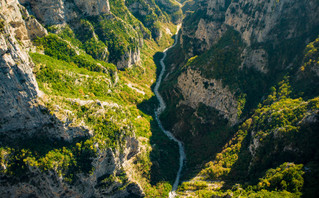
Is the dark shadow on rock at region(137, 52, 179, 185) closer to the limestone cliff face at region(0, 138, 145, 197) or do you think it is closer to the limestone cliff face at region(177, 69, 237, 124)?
the limestone cliff face at region(0, 138, 145, 197)

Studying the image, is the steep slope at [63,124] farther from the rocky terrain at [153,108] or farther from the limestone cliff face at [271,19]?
the limestone cliff face at [271,19]

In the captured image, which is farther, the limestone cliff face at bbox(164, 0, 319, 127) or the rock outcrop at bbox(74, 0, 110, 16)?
the rock outcrop at bbox(74, 0, 110, 16)

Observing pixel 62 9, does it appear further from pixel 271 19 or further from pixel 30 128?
pixel 271 19

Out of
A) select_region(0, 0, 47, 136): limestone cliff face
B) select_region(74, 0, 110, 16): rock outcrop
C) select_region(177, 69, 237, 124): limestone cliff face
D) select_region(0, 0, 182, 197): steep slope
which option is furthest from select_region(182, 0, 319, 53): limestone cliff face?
select_region(0, 0, 47, 136): limestone cliff face

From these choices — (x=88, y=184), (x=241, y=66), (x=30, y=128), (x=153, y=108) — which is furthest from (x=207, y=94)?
(x=30, y=128)

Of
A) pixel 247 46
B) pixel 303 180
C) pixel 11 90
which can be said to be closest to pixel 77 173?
pixel 11 90

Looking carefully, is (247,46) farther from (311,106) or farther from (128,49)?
(128,49)
